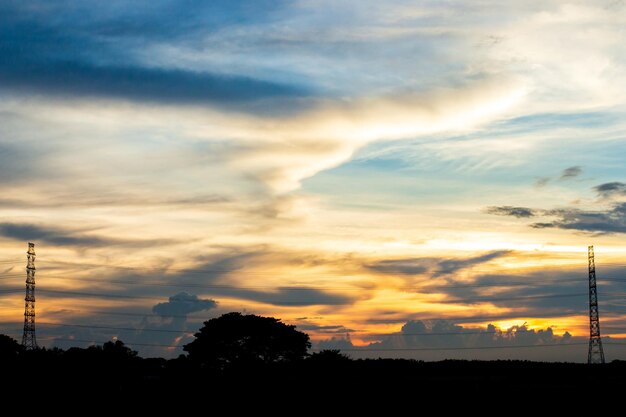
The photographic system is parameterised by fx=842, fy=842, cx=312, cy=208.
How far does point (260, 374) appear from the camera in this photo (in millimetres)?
122312

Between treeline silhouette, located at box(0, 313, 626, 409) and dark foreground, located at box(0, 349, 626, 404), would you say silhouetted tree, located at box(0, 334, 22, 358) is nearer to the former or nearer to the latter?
treeline silhouette, located at box(0, 313, 626, 409)

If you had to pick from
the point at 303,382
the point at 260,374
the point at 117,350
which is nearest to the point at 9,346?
the point at 117,350

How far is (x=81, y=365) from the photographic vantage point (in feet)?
427

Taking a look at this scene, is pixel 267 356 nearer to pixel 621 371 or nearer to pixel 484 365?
pixel 484 365

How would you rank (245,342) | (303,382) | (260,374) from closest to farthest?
1. (303,382)
2. (260,374)
3. (245,342)

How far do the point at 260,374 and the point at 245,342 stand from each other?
34.0 metres

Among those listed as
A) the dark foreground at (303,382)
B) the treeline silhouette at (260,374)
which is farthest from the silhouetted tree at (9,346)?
the dark foreground at (303,382)

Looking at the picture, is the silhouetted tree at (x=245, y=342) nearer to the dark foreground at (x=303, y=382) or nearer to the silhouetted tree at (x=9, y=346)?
the dark foreground at (x=303, y=382)

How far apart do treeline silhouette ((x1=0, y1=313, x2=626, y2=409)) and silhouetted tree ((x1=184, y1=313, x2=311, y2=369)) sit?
0.60 ft

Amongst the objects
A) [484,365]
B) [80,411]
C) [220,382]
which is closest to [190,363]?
[220,382]

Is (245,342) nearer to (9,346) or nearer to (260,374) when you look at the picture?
(260,374)

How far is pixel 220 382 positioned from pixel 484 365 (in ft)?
172

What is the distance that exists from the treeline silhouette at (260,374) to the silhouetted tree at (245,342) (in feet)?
0.60

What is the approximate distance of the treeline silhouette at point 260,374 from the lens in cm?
9938
